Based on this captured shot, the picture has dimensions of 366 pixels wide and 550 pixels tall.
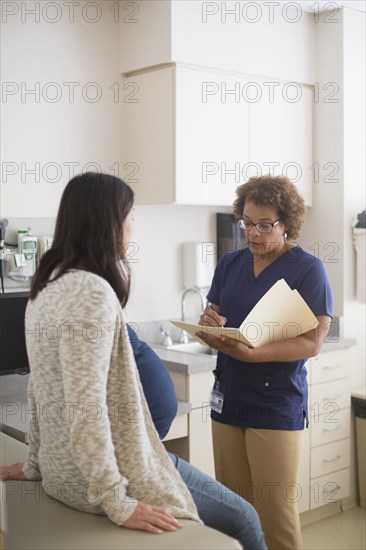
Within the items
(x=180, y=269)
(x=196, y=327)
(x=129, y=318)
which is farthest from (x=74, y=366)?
(x=180, y=269)

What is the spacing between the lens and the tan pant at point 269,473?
7.54 ft

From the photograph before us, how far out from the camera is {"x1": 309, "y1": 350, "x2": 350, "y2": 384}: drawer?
370 centimetres

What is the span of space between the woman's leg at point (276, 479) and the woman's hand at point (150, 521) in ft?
2.28

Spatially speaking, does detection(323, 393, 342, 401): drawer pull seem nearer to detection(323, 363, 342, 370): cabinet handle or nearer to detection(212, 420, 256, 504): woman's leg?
detection(323, 363, 342, 370): cabinet handle

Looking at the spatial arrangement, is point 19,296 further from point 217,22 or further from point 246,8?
point 246,8

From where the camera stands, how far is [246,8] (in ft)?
11.8

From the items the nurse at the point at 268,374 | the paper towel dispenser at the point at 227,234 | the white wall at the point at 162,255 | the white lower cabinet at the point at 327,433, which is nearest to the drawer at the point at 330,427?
the white lower cabinet at the point at 327,433

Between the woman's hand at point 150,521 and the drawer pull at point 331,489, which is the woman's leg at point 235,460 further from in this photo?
the drawer pull at point 331,489

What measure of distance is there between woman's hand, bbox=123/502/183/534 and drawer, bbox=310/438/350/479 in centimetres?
222

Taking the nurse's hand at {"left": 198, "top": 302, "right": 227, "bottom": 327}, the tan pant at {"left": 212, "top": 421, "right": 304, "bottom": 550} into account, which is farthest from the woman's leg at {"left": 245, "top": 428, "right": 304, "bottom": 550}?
the nurse's hand at {"left": 198, "top": 302, "right": 227, "bottom": 327}

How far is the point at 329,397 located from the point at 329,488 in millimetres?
493

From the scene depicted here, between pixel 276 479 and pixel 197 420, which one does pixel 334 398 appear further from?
pixel 276 479

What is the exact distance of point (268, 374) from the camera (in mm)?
2371

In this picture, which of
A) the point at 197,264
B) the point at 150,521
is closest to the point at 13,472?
the point at 150,521
